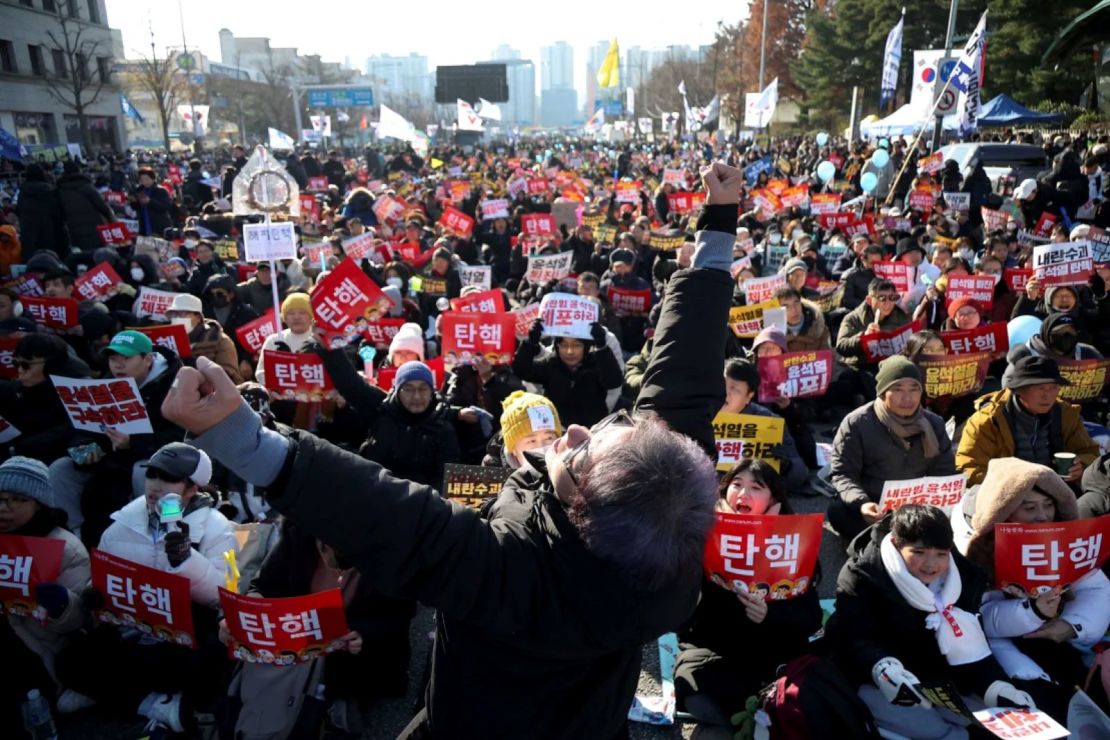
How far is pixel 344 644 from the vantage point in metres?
3.10

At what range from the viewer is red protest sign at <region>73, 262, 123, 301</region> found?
7812mm

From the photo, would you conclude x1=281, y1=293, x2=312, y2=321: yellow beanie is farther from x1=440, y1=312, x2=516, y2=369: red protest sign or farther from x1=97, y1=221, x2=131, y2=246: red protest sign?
x1=97, y1=221, x2=131, y2=246: red protest sign

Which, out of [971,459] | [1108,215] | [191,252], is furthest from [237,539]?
[1108,215]

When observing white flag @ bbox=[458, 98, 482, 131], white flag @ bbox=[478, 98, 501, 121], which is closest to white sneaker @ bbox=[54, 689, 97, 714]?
white flag @ bbox=[458, 98, 482, 131]

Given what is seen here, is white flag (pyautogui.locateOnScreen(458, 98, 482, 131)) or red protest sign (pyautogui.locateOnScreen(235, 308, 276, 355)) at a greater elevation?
white flag (pyautogui.locateOnScreen(458, 98, 482, 131))

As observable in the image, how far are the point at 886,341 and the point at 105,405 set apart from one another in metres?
6.16

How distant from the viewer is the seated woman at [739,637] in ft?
11.0

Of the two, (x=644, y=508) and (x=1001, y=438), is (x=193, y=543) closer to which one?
(x=644, y=508)

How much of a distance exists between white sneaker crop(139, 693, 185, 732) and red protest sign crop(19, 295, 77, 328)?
15.7 ft

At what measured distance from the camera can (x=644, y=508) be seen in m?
1.36

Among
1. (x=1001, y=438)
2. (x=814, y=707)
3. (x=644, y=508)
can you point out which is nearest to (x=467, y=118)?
(x=1001, y=438)

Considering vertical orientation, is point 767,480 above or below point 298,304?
below

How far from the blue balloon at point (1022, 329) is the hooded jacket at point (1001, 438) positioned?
7.08 ft

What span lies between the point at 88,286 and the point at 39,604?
5.51 meters
